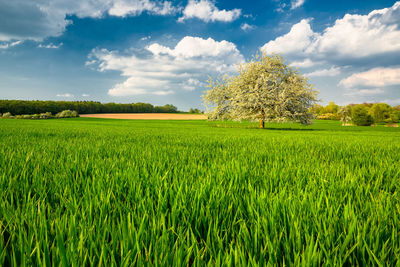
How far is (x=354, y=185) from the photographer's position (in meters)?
2.10

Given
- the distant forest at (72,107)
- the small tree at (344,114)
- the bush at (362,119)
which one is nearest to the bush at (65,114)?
the distant forest at (72,107)

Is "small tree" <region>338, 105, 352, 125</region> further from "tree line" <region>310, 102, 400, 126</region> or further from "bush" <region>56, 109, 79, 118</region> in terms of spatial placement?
"bush" <region>56, 109, 79, 118</region>

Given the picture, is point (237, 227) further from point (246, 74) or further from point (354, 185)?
point (246, 74)

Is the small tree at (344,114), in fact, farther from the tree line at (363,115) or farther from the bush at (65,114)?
the bush at (65,114)

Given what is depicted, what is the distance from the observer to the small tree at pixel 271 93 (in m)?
27.3

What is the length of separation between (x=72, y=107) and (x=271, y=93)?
95.6 m

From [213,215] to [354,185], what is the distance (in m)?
1.62

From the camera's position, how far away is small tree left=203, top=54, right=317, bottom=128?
27.3 metres

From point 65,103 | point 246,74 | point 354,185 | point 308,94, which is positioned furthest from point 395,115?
point 65,103

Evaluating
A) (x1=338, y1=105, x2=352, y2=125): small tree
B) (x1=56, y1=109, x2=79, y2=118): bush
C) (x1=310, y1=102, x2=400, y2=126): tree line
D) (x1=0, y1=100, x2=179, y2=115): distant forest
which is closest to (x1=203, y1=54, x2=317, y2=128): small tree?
(x1=310, y1=102, x2=400, y2=126): tree line

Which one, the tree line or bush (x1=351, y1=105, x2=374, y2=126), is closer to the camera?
bush (x1=351, y1=105, x2=374, y2=126)

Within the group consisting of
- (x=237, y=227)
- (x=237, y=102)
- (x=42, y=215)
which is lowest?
(x=237, y=227)

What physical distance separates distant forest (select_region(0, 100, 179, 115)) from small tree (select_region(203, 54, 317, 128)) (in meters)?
89.1

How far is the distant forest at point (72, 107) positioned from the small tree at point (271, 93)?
89.1 m
